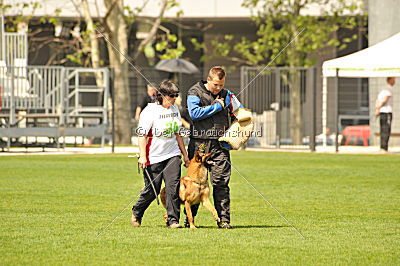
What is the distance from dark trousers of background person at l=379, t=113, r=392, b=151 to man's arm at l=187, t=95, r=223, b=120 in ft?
54.8

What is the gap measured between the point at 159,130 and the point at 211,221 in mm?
1729

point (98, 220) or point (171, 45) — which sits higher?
point (171, 45)

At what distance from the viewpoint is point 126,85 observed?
32.7 metres

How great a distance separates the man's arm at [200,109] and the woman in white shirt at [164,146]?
194 mm

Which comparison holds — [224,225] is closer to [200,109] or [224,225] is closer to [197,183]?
[197,183]

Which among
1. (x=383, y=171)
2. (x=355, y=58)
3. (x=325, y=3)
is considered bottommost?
(x=383, y=171)

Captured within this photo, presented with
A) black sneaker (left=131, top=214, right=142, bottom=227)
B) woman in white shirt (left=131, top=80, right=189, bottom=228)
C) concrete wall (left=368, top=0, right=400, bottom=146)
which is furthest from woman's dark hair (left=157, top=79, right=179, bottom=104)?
concrete wall (left=368, top=0, right=400, bottom=146)

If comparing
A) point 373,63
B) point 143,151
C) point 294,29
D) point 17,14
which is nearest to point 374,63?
point 373,63

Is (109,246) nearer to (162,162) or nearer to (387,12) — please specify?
(162,162)

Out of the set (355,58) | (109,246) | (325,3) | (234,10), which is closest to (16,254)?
(109,246)

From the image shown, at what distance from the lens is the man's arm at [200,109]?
10.2 metres

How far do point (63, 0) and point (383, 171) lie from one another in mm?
21684

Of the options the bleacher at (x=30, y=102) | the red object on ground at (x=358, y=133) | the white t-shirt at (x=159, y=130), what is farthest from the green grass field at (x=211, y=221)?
the red object on ground at (x=358, y=133)

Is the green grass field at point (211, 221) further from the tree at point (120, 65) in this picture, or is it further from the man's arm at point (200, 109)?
the tree at point (120, 65)
